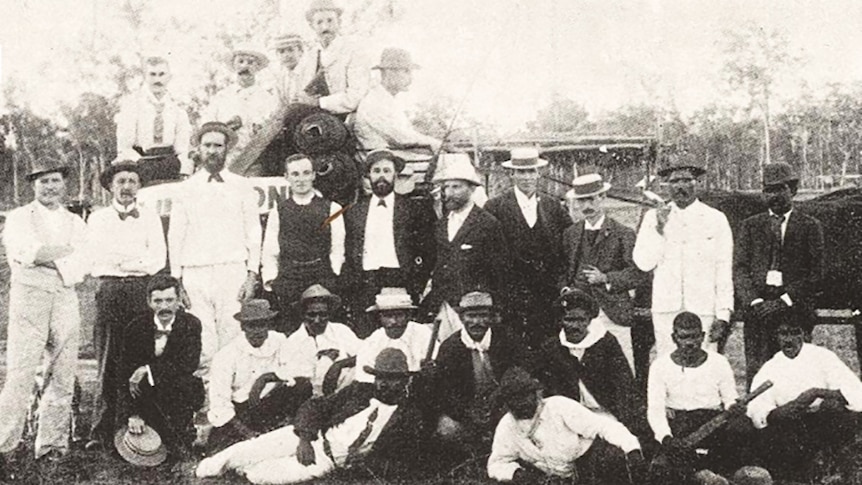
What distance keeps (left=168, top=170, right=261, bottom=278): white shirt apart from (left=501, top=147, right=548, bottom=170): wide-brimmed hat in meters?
1.70

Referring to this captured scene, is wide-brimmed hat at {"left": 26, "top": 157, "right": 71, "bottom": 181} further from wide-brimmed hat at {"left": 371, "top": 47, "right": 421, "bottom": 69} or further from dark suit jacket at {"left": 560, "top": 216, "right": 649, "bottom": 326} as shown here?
dark suit jacket at {"left": 560, "top": 216, "right": 649, "bottom": 326}

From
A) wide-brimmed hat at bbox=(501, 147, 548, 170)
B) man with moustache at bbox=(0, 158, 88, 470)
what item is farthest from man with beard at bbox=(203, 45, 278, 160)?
wide-brimmed hat at bbox=(501, 147, 548, 170)

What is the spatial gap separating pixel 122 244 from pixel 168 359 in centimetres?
81

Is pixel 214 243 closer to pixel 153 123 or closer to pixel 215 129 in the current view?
pixel 215 129

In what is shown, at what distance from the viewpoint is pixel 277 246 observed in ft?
18.8

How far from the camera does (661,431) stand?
468cm

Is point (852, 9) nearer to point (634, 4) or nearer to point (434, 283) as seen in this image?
point (634, 4)


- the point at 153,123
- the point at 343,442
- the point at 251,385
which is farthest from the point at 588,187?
the point at 153,123

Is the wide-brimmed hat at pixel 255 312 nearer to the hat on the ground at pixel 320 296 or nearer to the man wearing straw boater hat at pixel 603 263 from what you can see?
the hat on the ground at pixel 320 296

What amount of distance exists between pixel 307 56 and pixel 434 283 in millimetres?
1967

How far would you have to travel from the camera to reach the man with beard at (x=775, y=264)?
525 cm

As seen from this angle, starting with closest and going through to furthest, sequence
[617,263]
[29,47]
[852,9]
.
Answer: [617,263]
[852,9]
[29,47]

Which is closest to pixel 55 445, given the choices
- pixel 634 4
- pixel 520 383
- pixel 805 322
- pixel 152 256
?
pixel 152 256

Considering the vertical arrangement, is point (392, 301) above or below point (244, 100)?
below
